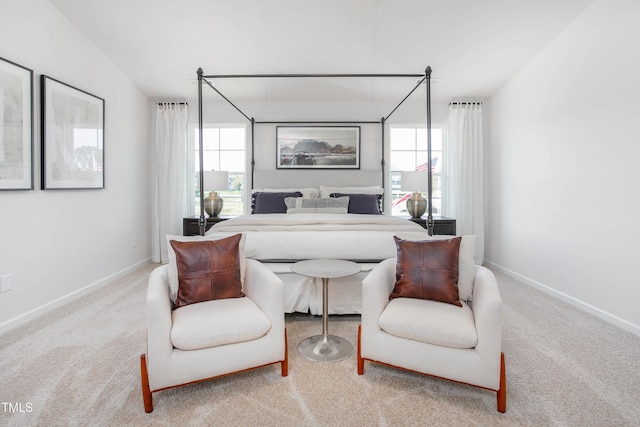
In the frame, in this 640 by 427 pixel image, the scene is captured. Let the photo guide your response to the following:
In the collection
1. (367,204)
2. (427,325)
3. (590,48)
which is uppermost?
(590,48)

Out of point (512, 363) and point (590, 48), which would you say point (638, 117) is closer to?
point (590, 48)

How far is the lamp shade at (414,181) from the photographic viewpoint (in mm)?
4402

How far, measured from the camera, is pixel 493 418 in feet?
5.39

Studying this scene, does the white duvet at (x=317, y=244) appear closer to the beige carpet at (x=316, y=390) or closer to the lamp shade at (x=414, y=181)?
the beige carpet at (x=316, y=390)

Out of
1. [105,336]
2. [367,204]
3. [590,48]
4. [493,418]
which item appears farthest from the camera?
[367,204]

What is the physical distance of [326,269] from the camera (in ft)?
7.45

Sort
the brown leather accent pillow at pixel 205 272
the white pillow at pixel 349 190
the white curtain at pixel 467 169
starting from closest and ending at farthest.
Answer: the brown leather accent pillow at pixel 205 272 < the white pillow at pixel 349 190 < the white curtain at pixel 467 169

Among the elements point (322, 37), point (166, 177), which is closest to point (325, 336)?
point (322, 37)

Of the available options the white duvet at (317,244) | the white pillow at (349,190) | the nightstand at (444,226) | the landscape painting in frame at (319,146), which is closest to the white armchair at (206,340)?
the white duvet at (317,244)

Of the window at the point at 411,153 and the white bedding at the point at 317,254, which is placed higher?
the window at the point at 411,153

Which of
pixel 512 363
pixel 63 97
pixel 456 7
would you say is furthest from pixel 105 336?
pixel 456 7

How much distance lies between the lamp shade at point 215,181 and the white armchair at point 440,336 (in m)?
3.09

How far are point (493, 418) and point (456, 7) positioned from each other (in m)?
3.32

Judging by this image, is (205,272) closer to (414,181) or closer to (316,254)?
(316,254)
